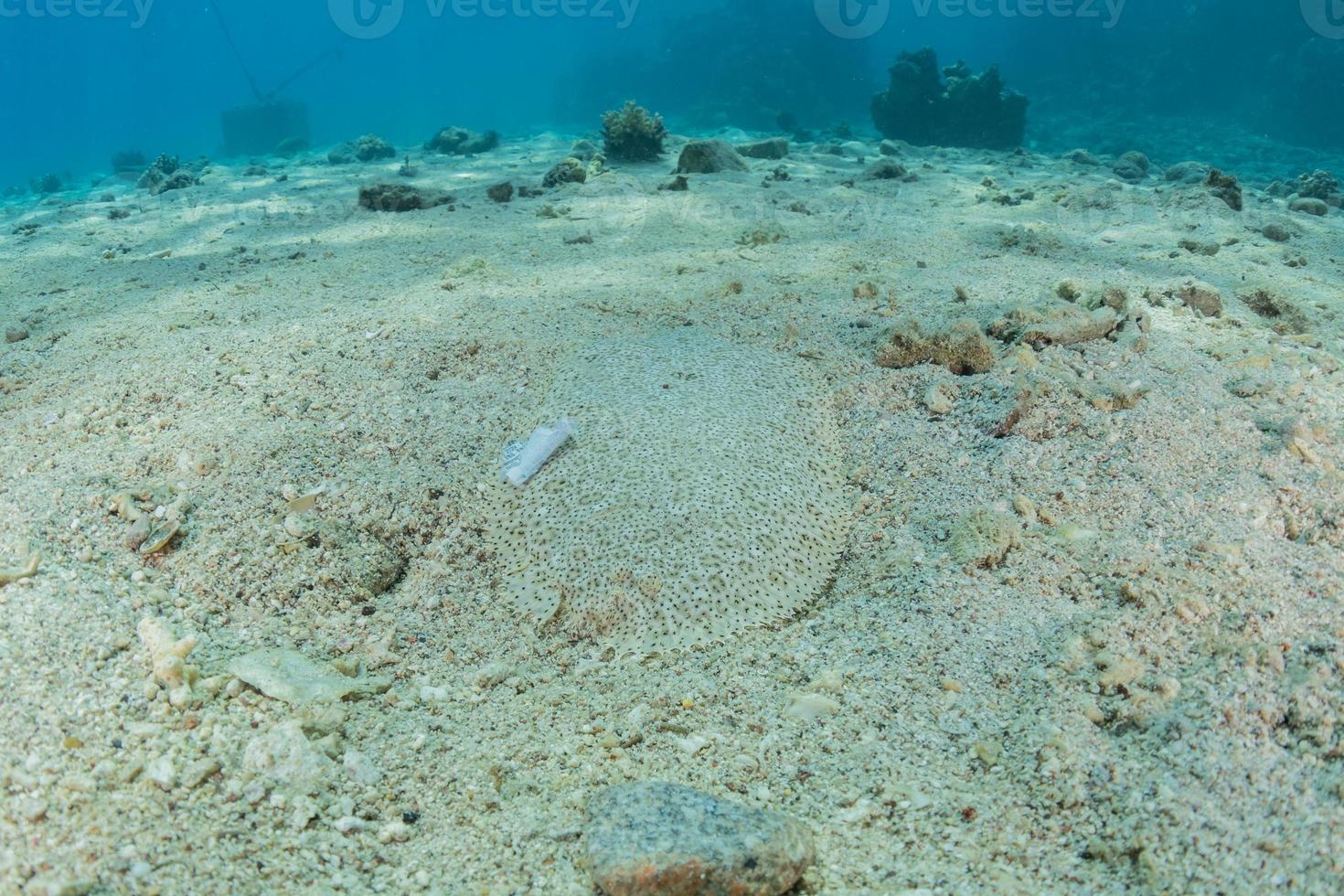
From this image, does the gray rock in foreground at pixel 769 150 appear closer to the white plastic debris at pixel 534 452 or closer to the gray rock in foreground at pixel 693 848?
the white plastic debris at pixel 534 452

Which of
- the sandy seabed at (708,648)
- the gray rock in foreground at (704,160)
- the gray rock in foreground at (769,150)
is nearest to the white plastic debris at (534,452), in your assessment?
the sandy seabed at (708,648)

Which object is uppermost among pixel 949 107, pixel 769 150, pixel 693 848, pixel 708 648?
pixel 949 107

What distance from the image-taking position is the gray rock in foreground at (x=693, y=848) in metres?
1.72

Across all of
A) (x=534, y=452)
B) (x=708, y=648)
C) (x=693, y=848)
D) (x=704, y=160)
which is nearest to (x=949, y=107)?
(x=704, y=160)

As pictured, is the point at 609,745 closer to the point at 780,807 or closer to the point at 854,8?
the point at 780,807

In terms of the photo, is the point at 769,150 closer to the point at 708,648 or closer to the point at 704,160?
the point at 704,160

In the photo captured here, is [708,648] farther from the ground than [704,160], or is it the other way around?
[704,160]

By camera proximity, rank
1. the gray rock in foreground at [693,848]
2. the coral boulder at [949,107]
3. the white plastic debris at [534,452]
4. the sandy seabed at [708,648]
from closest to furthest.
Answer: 1. the gray rock in foreground at [693,848]
2. the sandy seabed at [708,648]
3. the white plastic debris at [534,452]
4. the coral boulder at [949,107]

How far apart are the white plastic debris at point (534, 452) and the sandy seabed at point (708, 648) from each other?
232mm

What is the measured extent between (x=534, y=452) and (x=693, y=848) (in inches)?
88.1

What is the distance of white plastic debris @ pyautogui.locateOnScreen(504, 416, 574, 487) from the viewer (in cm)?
357

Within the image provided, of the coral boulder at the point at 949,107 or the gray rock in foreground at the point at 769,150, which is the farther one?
the coral boulder at the point at 949,107

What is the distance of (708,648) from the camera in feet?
9.04

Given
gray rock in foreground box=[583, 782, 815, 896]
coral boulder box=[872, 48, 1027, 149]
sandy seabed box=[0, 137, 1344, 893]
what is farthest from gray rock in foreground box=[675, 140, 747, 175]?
gray rock in foreground box=[583, 782, 815, 896]
